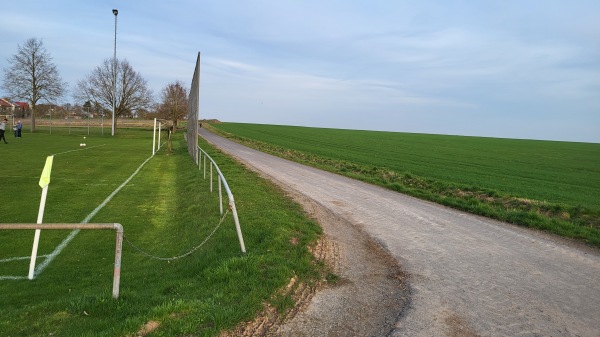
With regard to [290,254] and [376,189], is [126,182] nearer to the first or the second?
[376,189]

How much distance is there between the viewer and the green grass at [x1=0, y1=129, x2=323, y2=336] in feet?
13.4

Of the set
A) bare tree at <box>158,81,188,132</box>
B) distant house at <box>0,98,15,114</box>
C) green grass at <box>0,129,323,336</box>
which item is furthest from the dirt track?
distant house at <box>0,98,15,114</box>

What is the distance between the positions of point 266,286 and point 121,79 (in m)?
65.8

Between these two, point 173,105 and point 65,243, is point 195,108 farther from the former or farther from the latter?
point 173,105

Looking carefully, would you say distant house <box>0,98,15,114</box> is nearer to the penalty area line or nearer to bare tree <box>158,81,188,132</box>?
bare tree <box>158,81,188,132</box>

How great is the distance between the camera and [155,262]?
669cm

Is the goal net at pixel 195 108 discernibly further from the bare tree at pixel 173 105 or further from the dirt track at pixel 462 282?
the bare tree at pixel 173 105

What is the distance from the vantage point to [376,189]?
47.8 feet

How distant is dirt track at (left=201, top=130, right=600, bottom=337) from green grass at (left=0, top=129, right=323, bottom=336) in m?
0.70

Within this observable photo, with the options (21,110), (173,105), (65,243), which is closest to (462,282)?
(65,243)

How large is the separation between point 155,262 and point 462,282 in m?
4.51

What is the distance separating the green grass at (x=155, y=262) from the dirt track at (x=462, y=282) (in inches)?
27.4

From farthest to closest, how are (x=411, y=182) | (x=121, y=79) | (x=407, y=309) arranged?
(x=121, y=79) → (x=411, y=182) → (x=407, y=309)

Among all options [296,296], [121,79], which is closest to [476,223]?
[296,296]
